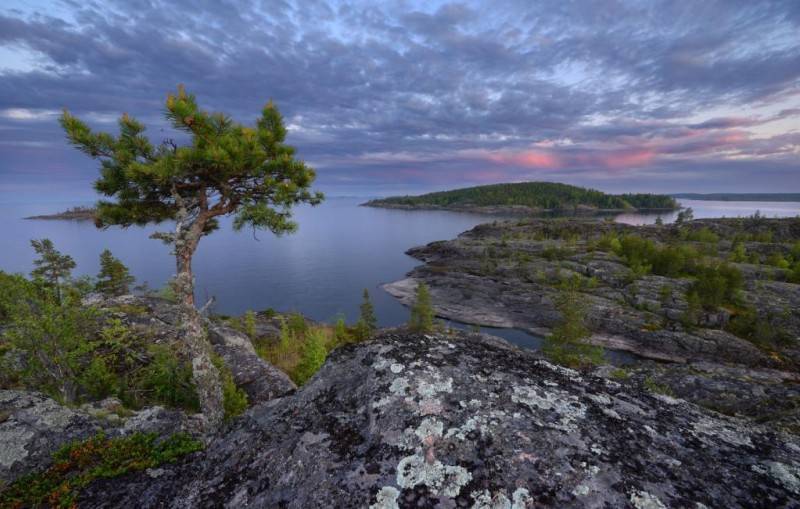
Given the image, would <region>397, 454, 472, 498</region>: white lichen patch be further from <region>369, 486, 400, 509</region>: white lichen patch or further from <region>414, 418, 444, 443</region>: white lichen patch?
<region>414, 418, 444, 443</region>: white lichen patch

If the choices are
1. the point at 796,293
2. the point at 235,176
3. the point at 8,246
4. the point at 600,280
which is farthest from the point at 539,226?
the point at 8,246

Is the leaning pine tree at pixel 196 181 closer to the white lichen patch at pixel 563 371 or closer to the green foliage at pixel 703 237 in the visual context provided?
the white lichen patch at pixel 563 371

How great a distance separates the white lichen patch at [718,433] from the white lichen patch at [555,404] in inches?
47.8

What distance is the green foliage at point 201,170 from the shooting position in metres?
6.64

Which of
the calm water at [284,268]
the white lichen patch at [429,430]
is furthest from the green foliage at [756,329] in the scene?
the white lichen patch at [429,430]

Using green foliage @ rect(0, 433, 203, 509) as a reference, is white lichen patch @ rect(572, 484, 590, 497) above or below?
above

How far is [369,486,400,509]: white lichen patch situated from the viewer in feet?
9.77

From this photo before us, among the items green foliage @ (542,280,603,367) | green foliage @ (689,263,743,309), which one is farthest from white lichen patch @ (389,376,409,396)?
green foliage @ (689,263,743,309)

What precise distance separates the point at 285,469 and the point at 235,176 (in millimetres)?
6763

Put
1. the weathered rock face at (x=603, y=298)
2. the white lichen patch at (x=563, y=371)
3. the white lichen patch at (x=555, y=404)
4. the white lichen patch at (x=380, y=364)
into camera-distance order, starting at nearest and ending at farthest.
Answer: the white lichen patch at (x=555, y=404), the white lichen patch at (x=380, y=364), the white lichen patch at (x=563, y=371), the weathered rock face at (x=603, y=298)

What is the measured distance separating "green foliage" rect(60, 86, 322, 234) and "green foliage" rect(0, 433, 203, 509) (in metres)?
4.68

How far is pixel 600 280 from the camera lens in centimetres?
6594

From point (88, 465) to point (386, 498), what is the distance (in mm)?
4254

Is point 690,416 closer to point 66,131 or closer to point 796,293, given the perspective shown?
point 66,131
